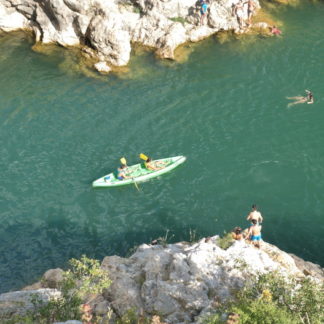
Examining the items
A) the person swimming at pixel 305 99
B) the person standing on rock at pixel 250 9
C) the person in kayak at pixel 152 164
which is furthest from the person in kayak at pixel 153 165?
the person standing on rock at pixel 250 9

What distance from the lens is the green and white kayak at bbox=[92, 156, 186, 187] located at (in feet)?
83.1

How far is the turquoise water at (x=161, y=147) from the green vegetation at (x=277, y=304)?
9393 mm

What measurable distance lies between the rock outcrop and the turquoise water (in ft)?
5.03

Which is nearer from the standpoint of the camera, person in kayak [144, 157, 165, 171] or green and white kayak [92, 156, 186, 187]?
green and white kayak [92, 156, 186, 187]

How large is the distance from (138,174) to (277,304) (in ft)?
48.2

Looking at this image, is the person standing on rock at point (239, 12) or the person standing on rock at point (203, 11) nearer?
the person standing on rock at point (203, 11)

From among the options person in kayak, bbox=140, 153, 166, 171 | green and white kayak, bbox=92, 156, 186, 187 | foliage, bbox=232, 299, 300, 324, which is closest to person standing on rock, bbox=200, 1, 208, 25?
green and white kayak, bbox=92, 156, 186, 187

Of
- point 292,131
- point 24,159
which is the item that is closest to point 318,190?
point 292,131

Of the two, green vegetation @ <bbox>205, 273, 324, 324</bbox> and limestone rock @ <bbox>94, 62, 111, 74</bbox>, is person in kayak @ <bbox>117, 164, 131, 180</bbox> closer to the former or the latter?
limestone rock @ <bbox>94, 62, 111, 74</bbox>

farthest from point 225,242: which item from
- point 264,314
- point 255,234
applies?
point 264,314

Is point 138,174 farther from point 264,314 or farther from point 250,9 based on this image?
point 250,9

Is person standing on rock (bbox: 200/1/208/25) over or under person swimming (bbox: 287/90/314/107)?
over

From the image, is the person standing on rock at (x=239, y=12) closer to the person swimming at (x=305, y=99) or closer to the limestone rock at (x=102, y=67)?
the person swimming at (x=305, y=99)

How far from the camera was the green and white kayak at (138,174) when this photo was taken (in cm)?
2533
